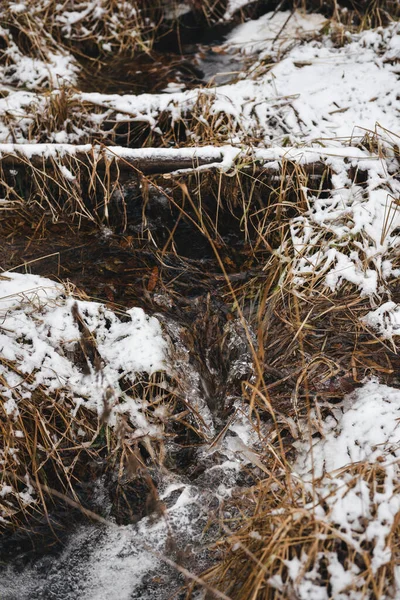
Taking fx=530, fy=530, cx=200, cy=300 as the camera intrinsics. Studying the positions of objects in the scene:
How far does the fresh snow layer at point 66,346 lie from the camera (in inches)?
98.0

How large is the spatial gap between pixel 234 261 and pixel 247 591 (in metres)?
1.93

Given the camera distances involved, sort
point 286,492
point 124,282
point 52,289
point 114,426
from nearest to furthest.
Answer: point 286,492, point 114,426, point 52,289, point 124,282

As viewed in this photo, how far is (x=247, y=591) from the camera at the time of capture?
1874mm

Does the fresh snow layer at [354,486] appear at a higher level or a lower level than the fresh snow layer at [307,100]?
lower

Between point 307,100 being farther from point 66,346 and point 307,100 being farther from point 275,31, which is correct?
point 66,346

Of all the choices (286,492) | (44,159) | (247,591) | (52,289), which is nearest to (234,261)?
(52,289)

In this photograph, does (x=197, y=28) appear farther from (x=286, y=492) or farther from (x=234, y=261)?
(x=286, y=492)

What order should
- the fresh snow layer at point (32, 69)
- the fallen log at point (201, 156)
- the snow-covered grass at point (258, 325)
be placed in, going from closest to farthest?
the snow-covered grass at point (258, 325) < the fallen log at point (201, 156) < the fresh snow layer at point (32, 69)

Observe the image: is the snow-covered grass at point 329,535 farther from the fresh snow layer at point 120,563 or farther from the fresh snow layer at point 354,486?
the fresh snow layer at point 120,563

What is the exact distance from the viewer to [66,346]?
Answer: 2629 mm

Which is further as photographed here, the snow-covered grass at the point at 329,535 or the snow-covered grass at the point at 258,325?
the snow-covered grass at the point at 258,325

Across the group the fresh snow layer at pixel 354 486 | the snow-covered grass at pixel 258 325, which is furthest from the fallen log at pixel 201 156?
the fresh snow layer at pixel 354 486

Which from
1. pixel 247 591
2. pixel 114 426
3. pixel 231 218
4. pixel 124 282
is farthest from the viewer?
pixel 231 218

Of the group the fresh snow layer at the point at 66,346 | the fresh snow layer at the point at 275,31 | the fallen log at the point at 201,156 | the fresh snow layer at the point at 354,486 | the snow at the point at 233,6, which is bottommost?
the fresh snow layer at the point at 354,486
